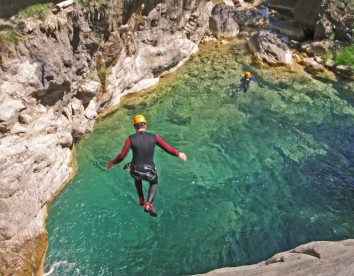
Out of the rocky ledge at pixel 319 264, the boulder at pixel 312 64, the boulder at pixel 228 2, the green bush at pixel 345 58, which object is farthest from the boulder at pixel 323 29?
the rocky ledge at pixel 319 264

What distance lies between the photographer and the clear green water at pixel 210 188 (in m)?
6.71

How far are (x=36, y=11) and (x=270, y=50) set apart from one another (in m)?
13.8

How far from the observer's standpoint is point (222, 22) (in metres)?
19.4

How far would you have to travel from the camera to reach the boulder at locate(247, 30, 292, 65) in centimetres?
1692

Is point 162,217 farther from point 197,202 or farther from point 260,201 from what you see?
point 260,201

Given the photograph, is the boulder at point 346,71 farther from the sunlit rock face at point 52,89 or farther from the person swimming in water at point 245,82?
the sunlit rock face at point 52,89

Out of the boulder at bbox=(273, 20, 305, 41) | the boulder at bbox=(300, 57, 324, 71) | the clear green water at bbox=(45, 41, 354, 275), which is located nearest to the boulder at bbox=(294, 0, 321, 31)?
the boulder at bbox=(273, 20, 305, 41)

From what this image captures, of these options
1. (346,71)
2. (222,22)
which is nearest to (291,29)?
(222,22)

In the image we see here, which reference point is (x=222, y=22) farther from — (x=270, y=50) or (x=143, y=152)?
(x=143, y=152)

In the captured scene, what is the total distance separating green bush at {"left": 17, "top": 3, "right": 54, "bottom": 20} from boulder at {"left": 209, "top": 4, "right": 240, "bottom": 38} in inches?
549

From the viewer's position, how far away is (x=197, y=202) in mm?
8016

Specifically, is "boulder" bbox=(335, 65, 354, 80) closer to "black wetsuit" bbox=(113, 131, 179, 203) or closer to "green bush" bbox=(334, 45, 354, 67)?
"green bush" bbox=(334, 45, 354, 67)

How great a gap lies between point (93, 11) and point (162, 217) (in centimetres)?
663

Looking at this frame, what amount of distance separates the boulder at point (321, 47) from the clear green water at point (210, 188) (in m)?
6.02
